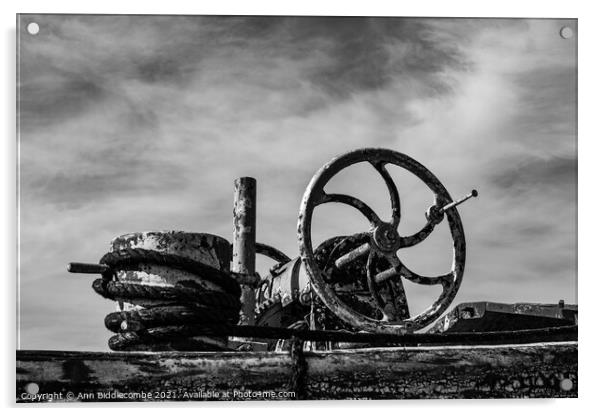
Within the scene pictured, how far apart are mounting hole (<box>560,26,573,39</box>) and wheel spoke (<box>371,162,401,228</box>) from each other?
97 cm

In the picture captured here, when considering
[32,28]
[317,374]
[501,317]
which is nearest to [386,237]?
[501,317]

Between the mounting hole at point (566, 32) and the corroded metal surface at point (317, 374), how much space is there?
3.91 ft

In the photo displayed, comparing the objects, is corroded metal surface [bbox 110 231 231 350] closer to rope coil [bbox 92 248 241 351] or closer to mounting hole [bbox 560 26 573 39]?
rope coil [bbox 92 248 241 351]

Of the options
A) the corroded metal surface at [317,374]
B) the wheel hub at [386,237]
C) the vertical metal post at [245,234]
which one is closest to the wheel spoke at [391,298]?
the wheel hub at [386,237]

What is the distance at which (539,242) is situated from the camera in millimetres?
4129

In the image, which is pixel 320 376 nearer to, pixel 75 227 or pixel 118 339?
pixel 118 339

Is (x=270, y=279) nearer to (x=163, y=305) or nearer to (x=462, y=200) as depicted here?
(x=462, y=200)

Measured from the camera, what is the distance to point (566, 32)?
403 cm

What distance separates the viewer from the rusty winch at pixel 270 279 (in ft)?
11.6

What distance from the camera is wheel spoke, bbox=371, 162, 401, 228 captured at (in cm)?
464

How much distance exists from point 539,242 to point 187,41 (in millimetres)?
1528

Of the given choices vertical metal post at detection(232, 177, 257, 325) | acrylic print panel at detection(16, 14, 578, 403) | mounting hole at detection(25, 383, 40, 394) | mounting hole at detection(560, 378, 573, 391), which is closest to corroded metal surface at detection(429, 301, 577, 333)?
acrylic print panel at detection(16, 14, 578, 403)

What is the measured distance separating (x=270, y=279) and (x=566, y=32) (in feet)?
6.97

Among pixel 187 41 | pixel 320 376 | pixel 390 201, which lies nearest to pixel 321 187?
pixel 390 201
